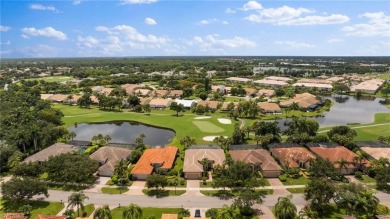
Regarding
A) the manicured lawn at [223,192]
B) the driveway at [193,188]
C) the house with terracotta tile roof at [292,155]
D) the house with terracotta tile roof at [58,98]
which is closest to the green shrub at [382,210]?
the house with terracotta tile roof at [292,155]

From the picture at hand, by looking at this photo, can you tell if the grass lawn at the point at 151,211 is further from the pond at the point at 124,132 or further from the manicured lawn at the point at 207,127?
the manicured lawn at the point at 207,127

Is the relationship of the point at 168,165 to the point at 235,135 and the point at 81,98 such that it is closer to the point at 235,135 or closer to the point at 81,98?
the point at 235,135

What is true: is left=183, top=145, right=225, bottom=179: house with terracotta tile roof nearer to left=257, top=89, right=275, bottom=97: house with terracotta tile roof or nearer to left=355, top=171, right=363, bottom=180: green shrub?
left=355, top=171, right=363, bottom=180: green shrub

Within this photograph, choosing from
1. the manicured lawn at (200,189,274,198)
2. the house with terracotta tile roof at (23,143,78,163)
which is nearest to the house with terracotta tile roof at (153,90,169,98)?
the house with terracotta tile roof at (23,143,78,163)

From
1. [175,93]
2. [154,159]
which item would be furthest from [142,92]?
[154,159]

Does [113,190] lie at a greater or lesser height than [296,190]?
greater

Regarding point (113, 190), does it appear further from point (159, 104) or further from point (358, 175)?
point (159, 104)
